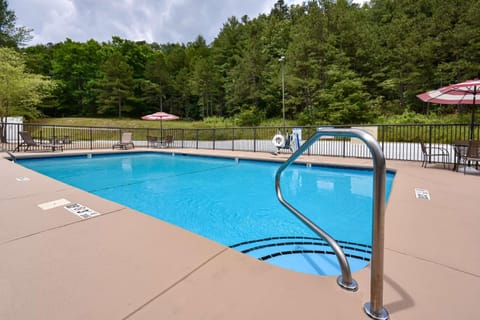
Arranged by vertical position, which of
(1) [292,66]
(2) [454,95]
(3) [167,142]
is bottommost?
(3) [167,142]

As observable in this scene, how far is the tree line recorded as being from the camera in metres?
18.7

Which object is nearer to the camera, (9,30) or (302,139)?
(302,139)

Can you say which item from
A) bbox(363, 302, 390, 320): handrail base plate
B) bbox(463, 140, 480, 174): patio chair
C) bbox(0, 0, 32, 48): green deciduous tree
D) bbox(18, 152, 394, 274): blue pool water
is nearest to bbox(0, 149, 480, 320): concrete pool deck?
bbox(363, 302, 390, 320): handrail base plate

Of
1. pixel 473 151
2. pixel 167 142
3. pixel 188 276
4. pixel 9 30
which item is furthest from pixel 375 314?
pixel 9 30

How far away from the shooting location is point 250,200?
4.54 metres

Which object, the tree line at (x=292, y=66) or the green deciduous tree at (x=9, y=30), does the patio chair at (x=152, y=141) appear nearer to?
the tree line at (x=292, y=66)

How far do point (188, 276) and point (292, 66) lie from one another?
23076 millimetres

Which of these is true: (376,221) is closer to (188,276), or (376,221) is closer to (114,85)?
(188,276)

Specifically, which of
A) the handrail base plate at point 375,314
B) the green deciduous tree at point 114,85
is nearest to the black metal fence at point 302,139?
the handrail base plate at point 375,314

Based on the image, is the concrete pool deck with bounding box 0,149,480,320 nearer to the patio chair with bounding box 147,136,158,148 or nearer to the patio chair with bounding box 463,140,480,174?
the patio chair with bounding box 463,140,480,174

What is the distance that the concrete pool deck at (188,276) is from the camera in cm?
118

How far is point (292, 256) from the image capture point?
2.47 meters

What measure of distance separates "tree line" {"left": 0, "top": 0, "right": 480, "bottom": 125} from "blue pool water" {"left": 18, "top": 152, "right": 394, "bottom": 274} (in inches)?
566

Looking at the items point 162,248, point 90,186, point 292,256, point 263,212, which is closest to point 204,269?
point 162,248
